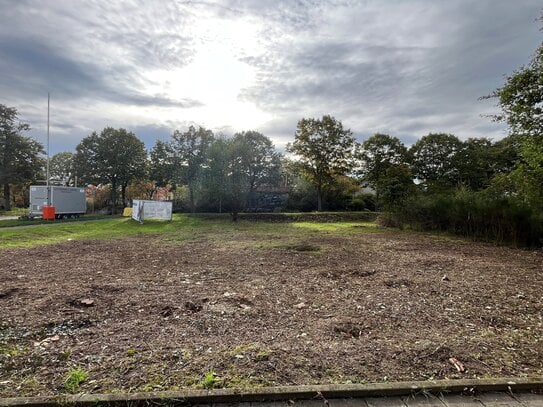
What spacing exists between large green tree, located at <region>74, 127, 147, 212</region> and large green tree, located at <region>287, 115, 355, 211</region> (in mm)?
17551

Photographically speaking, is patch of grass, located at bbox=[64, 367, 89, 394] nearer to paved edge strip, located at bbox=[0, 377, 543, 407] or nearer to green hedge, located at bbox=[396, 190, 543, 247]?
paved edge strip, located at bbox=[0, 377, 543, 407]

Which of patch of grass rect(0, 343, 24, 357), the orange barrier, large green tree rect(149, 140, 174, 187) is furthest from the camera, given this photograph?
large green tree rect(149, 140, 174, 187)

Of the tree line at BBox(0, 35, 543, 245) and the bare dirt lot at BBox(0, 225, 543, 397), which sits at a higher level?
the tree line at BBox(0, 35, 543, 245)

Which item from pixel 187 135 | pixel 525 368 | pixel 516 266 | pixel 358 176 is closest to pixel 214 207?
pixel 187 135

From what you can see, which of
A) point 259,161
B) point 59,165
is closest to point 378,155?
point 259,161

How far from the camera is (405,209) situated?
59.7ft

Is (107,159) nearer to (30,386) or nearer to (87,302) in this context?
(87,302)

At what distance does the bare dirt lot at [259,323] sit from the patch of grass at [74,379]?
4 cm

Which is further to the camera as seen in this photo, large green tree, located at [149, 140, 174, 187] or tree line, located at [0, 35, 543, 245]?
large green tree, located at [149, 140, 174, 187]

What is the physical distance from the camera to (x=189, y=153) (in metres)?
29.6

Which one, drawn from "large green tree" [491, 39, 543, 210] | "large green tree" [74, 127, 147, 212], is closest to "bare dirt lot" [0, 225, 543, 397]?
"large green tree" [491, 39, 543, 210]

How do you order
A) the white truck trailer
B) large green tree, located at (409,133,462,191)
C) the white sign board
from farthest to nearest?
large green tree, located at (409,133,462,191)
the white truck trailer
the white sign board

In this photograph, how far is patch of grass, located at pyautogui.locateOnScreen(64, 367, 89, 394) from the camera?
2301 millimetres

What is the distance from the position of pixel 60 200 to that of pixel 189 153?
11.6 metres
